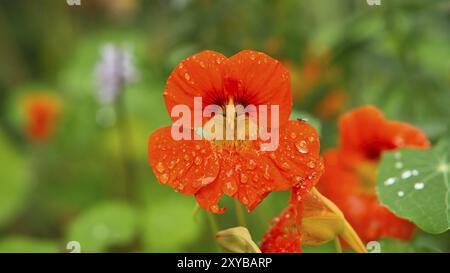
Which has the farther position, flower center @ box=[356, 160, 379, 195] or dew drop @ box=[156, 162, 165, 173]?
flower center @ box=[356, 160, 379, 195]

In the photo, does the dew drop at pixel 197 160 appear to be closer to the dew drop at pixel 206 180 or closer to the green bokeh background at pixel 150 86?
the dew drop at pixel 206 180

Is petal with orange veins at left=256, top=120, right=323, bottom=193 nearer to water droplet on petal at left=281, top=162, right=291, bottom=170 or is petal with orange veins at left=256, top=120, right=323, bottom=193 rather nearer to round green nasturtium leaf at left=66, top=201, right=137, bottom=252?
water droplet on petal at left=281, top=162, right=291, bottom=170

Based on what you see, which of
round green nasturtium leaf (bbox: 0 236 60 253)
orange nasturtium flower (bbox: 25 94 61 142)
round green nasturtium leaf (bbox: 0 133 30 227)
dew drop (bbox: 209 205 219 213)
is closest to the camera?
dew drop (bbox: 209 205 219 213)

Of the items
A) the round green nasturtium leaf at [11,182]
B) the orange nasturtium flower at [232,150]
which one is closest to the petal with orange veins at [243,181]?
the orange nasturtium flower at [232,150]

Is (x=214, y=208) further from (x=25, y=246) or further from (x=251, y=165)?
(x=25, y=246)

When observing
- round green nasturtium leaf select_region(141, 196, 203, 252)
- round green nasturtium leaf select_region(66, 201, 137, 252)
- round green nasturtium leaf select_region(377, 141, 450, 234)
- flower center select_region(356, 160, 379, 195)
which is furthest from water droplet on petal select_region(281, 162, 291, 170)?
round green nasturtium leaf select_region(141, 196, 203, 252)
